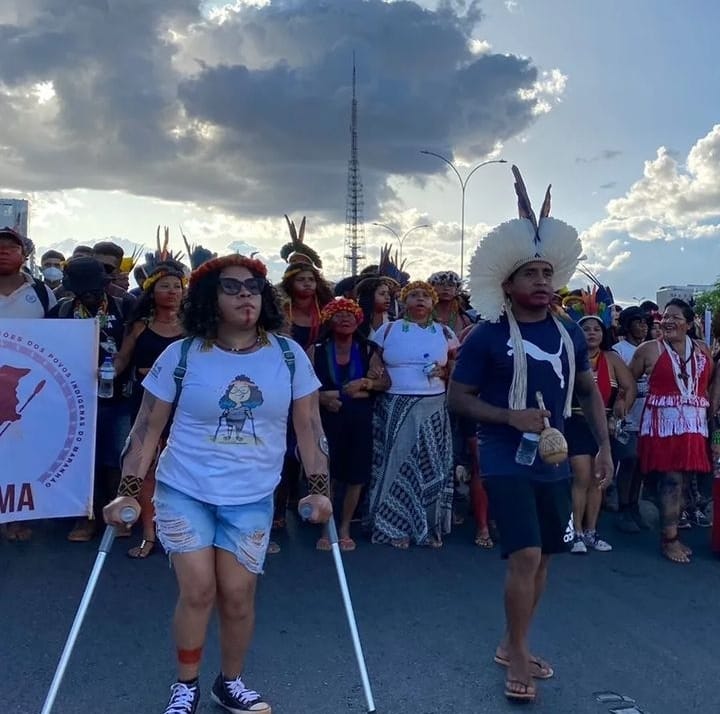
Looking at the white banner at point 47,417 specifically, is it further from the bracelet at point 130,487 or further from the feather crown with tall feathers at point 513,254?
the feather crown with tall feathers at point 513,254

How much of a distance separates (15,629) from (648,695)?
3310mm

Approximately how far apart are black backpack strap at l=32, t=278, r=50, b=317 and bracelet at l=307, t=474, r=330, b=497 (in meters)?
3.32

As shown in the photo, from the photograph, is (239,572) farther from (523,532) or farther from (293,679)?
(523,532)

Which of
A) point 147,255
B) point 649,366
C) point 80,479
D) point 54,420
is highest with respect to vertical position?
point 147,255

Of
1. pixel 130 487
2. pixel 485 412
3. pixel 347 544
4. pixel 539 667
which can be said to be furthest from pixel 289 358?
pixel 347 544

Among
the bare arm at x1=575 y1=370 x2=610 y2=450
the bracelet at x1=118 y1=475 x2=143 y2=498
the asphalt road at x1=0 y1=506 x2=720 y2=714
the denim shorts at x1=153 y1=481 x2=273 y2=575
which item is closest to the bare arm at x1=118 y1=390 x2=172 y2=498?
the bracelet at x1=118 y1=475 x2=143 y2=498

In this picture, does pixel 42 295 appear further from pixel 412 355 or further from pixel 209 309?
pixel 209 309

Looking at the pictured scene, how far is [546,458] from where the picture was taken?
3.84 metres

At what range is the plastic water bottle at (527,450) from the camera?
158 inches

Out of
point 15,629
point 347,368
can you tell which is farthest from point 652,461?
point 15,629

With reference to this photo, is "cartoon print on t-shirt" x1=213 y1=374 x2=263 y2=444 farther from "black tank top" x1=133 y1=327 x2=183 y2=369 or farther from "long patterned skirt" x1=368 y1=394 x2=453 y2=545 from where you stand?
"long patterned skirt" x1=368 y1=394 x2=453 y2=545

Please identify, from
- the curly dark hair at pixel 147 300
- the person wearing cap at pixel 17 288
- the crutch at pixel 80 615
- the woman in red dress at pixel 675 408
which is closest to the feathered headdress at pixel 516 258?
the crutch at pixel 80 615

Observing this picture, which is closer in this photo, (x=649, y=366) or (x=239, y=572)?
(x=239, y=572)

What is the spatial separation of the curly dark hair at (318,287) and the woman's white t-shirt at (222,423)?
10.9ft
